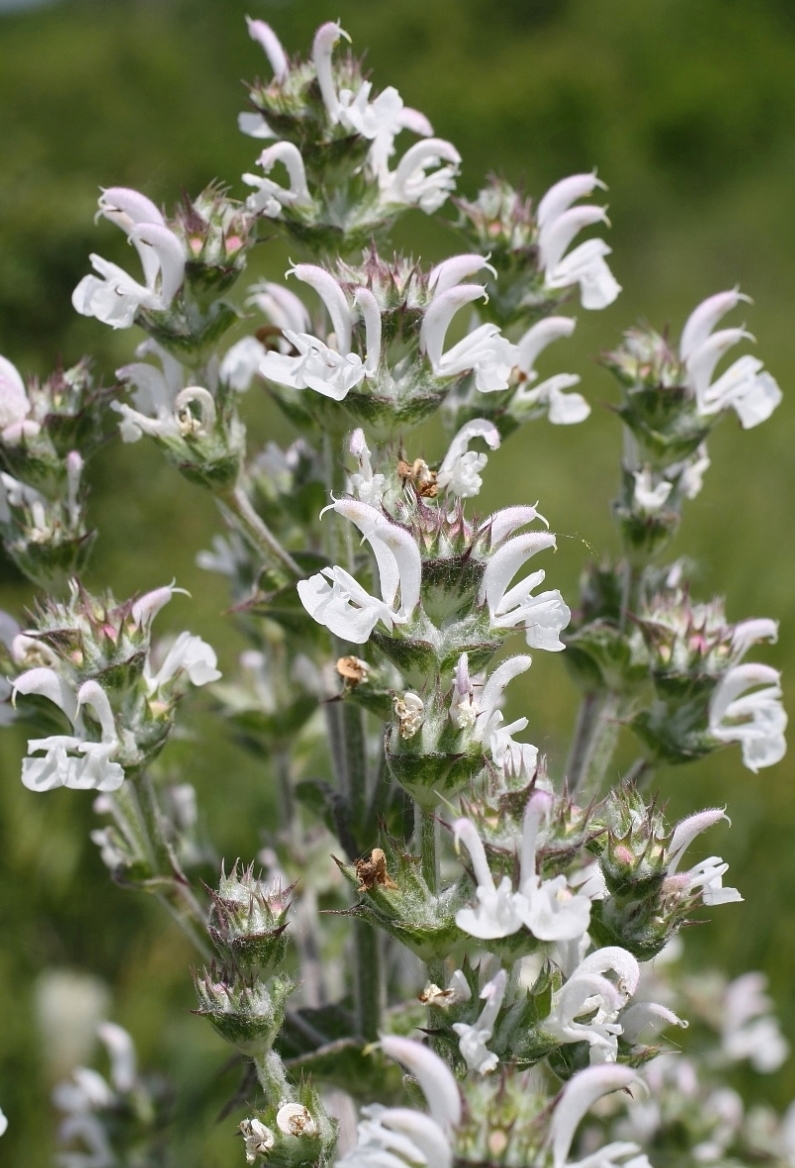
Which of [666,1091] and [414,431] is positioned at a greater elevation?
[414,431]

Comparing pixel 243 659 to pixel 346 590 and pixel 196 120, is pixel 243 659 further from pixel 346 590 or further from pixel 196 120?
pixel 196 120

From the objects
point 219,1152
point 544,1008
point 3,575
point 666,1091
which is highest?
point 3,575

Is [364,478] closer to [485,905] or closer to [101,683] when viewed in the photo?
[101,683]

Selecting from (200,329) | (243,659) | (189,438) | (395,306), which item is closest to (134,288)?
(200,329)

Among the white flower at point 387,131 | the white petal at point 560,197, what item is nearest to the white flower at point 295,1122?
the white flower at point 387,131

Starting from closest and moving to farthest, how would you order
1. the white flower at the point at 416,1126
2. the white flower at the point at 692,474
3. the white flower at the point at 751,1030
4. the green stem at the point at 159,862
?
the white flower at the point at 416,1126
the green stem at the point at 159,862
the white flower at the point at 692,474
the white flower at the point at 751,1030

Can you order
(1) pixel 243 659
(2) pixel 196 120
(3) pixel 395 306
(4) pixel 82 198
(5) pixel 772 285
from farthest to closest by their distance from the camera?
(5) pixel 772 285
(2) pixel 196 120
(4) pixel 82 198
(1) pixel 243 659
(3) pixel 395 306

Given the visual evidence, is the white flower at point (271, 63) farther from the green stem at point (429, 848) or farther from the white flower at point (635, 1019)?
the white flower at point (635, 1019)
